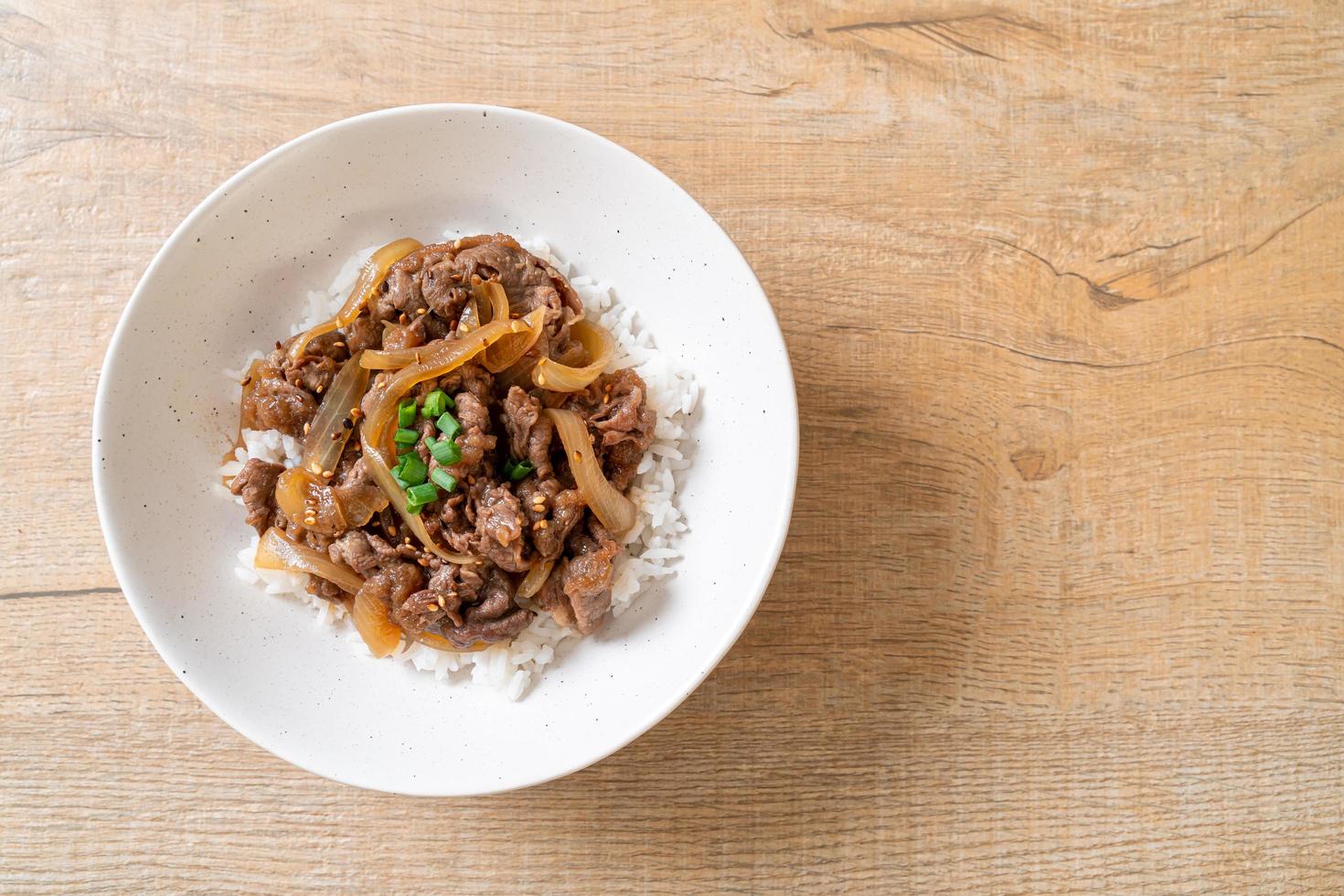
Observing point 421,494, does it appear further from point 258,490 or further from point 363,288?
point 363,288

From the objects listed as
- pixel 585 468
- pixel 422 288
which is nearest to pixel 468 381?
pixel 422 288

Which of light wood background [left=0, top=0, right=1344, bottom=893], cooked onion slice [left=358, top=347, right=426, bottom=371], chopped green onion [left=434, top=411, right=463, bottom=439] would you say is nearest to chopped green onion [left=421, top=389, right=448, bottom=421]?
chopped green onion [left=434, top=411, right=463, bottom=439]

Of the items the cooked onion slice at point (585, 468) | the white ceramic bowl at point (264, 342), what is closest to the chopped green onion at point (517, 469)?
the cooked onion slice at point (585, 468)

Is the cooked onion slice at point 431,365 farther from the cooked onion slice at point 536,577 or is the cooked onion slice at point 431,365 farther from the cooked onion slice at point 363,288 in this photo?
the cooked onion slice at point 536,577

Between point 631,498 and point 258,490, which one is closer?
point 258,490

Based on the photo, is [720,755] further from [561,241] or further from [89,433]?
[89,433]

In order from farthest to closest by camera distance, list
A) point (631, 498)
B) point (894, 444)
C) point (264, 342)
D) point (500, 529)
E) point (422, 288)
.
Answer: point (894, 444), point (264, 342), point (631, 498), point (422, 288), point (500, 529)
